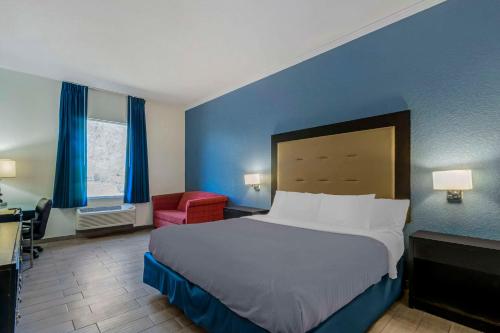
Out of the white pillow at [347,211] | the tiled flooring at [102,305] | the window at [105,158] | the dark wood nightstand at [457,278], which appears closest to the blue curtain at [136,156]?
the window at [105,158]

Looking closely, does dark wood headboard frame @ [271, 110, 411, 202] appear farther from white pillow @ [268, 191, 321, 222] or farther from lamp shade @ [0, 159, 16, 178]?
lamp shade @ [0, 159, 16, 178]

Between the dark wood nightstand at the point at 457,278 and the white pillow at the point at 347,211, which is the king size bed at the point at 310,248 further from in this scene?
the dark wood nightstand at the point at 457,278

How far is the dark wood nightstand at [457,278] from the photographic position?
6.03 feet

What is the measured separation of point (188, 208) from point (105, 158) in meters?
2.38

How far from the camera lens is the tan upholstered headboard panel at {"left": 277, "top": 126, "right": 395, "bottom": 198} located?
2.69 m

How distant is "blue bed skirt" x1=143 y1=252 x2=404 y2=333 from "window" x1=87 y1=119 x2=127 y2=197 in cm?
336

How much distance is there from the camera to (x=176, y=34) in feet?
9.80

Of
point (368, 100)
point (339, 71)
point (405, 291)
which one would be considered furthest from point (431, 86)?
point (405, 291)

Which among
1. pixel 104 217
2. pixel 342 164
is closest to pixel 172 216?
pixel 104 217

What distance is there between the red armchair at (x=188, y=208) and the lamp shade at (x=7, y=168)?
2266mm

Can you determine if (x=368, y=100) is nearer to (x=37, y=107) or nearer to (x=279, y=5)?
(x=279, y=5)

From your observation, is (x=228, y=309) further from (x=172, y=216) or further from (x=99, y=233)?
(x=99, y=233)

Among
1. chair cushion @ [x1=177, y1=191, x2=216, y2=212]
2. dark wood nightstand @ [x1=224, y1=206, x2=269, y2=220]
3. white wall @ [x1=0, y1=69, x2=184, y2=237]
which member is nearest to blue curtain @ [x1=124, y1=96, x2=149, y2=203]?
white wall @ [x1=0, y1=69, x2=184, y2=237]

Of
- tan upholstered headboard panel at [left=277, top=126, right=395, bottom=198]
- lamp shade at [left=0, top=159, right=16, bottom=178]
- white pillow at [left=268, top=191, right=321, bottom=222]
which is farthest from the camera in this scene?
lamp shade at [left=0, top=159, right=16, bottom=178]
